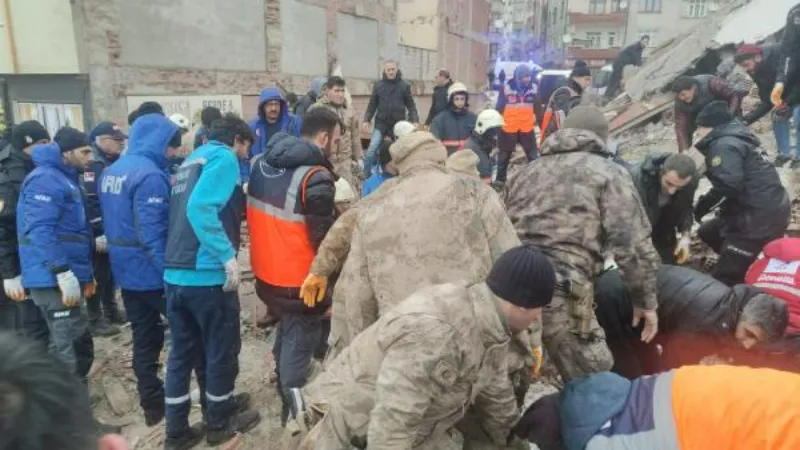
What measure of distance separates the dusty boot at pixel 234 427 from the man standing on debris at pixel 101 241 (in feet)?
6.51

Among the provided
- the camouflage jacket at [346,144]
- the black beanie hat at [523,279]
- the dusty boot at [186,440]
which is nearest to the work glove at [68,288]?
the dusty boot at [186,440]

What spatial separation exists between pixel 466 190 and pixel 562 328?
101cm

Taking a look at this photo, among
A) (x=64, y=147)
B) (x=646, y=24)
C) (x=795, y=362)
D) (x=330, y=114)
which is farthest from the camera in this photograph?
(x=646, y=24)

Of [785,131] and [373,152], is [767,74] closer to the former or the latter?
[785,131]

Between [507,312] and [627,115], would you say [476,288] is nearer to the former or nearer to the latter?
[507,312]

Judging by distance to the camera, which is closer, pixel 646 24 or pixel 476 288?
pixel 476 288

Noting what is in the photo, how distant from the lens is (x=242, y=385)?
4172 mm

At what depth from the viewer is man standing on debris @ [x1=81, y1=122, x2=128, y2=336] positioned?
480cm

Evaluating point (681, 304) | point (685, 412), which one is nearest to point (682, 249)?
point (681, 304)

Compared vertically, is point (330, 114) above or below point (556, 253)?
above

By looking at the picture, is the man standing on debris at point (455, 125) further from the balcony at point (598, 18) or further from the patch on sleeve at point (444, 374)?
the balcony at point (598, 18)

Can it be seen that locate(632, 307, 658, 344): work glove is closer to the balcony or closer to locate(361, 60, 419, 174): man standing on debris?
locate(361, 60, 419, 174): man standing on debris

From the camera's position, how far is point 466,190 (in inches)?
102

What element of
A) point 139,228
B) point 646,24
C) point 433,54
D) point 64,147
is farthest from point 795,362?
point 646,24
